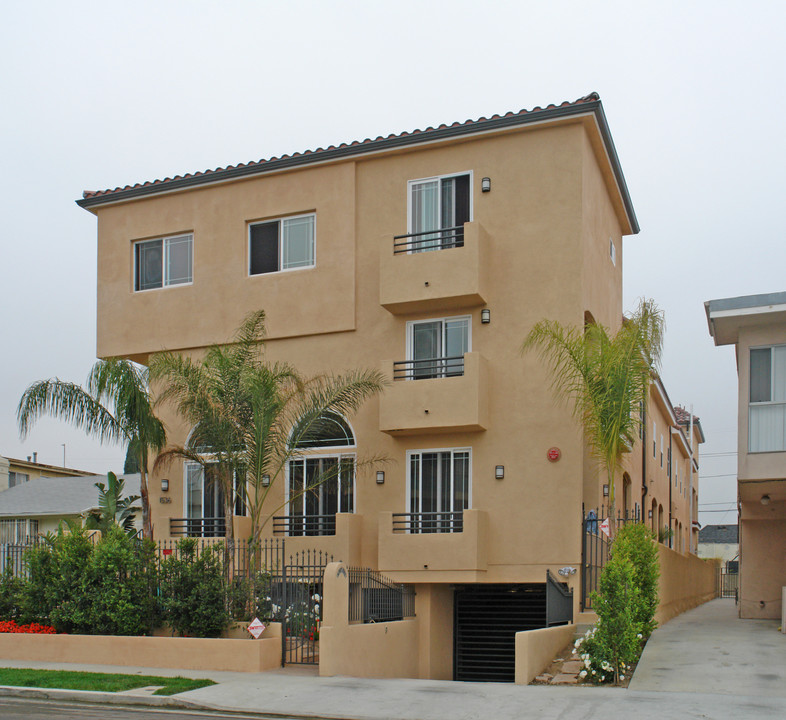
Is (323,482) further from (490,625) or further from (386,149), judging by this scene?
(386,149)

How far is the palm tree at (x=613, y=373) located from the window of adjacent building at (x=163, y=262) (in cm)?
965

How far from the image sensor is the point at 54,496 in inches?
1582

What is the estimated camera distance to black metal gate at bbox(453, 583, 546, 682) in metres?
22.0

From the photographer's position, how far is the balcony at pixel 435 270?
70.0 ft

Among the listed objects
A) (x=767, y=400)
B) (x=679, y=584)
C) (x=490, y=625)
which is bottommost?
(x=490, y=625)

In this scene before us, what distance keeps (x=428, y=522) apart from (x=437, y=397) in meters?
2.70

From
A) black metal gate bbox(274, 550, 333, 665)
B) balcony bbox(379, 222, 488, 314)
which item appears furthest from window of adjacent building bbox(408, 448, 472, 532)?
balcony bbox(379, 222, 488, 314)

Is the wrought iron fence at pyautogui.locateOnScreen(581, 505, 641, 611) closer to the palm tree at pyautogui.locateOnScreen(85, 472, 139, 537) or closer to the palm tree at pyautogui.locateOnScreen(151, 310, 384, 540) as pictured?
the palm tree at pyautogui.locateOnScreen(151, 310, 384, 540)

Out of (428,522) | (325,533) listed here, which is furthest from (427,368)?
(325,533)

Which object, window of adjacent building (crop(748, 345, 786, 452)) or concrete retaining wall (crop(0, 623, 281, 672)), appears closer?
concrete retaining wall (crop(0, 623, 281, 672))

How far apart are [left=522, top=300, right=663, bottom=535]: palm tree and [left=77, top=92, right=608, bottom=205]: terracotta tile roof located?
482cm

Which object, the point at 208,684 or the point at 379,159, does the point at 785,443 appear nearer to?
the point at 379,159

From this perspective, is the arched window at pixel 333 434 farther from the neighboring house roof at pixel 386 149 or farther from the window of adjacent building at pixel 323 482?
the neighboring house roof at pixel 386 149

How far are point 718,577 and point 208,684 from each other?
106 ft
